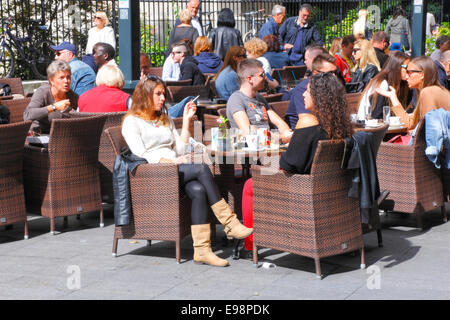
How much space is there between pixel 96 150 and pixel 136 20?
9.78ft

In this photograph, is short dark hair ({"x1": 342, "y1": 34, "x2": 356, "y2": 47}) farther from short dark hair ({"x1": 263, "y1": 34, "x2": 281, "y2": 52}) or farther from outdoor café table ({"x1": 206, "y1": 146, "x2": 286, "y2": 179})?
outdoor café table ({"x1": 206, "y1": 146, "x2": 286, "y2": 179})

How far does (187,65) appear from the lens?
1068 centimetres

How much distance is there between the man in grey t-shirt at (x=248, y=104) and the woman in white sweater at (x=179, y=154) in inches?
24.2

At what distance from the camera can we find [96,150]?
7.02 metres

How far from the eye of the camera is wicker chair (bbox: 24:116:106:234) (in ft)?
22.2

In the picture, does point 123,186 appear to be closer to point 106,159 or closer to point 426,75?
point 106,159

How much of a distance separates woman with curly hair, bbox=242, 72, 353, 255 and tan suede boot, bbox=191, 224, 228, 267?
2.82 feet

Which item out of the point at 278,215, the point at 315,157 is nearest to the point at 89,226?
the point at 278,215

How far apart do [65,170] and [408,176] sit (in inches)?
118

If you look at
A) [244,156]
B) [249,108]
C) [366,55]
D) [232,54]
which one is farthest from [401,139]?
[366,55]

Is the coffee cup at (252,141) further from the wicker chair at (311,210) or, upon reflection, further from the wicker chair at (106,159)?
the wicker chair at (106,159)

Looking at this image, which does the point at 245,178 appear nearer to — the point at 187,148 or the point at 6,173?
the point at 187,148

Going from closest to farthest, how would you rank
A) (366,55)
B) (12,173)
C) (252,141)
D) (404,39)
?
(252,141) < (12,173) < (366,55) < (404,39)

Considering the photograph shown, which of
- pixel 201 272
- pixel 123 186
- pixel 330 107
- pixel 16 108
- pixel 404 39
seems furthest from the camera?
pixel 404 39
